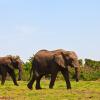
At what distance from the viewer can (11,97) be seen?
755 inches

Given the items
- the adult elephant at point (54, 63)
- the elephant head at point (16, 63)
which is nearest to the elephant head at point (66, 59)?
the adult elephant at point (54, 63)

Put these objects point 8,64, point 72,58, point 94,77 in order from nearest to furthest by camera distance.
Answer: point 72,58, point 8,64, point 94,77

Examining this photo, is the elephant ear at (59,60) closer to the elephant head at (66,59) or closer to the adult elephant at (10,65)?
the elephant head at (66,59)

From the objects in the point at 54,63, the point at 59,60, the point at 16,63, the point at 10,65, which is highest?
the point at 59,60

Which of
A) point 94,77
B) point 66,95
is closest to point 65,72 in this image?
point 66,95

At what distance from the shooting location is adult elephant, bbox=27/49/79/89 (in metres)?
25.5

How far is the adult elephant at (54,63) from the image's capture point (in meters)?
25.5

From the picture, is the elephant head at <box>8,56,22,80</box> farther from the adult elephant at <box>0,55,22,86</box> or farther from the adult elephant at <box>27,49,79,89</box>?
the adult elephant at <box>27,49,79,89</box>

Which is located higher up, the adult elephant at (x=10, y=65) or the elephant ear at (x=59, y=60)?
the elephant ear at (x=59, y=60)

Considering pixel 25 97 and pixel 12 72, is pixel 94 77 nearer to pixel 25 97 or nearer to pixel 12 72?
pixel 12 72

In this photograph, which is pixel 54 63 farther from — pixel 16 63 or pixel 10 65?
pixel 10 65

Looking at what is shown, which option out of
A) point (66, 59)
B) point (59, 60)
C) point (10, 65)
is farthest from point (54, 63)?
point (10, 65)

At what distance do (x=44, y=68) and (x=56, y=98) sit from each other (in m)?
7.67

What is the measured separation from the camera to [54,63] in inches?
1014
